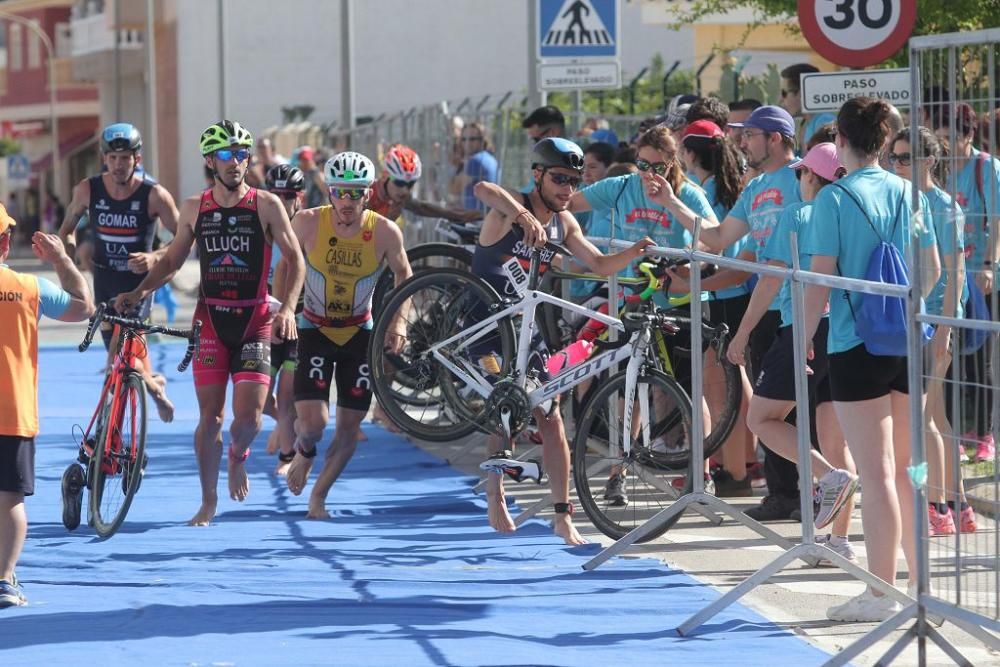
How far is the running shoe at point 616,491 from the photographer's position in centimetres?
877

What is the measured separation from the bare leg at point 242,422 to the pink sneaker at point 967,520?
15.5 feet

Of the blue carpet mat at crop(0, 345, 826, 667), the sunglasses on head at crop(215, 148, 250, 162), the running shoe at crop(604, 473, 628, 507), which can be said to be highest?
the sunglasses on head at crop(215, 148, 250, 162)

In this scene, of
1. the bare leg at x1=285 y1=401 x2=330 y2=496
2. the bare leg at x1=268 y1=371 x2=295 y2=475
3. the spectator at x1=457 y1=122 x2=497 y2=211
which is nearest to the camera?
the bare leg at x1=285 y1=401 x2=330 y2=496

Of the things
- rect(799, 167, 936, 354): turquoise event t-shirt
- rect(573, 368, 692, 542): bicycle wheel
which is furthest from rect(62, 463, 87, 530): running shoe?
rect(799, 167, 936, 354): turquoise event t-shirt

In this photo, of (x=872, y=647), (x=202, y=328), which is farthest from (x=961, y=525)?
(x=202, y=328)

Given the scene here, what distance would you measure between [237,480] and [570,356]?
Result: 2161mm

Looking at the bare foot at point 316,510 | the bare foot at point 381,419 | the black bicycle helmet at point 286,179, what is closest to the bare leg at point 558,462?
the bare foot at point 316,510

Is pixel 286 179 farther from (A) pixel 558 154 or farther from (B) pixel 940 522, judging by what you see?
(B) pixel 940 522

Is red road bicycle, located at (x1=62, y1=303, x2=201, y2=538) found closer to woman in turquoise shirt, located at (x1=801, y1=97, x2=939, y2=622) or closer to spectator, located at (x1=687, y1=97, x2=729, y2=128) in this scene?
spectator, located at (x1=687, y1=97, x2=729, y2=128)

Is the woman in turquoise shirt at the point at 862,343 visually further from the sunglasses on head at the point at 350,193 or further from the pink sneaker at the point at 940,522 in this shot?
the sunglasses on head at the point at 350,193

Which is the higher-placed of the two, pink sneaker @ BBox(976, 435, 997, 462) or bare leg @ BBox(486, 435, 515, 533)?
pink sneaker @ BBox(976, 435, 997, 462)

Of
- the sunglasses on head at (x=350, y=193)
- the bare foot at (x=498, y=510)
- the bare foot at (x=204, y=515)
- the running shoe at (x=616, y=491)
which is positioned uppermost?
the sunglasses on head at (x=350, y=193)

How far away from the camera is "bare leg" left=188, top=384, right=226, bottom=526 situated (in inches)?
385

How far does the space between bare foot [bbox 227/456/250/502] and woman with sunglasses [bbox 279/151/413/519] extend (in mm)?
274
